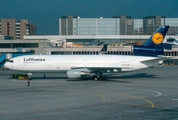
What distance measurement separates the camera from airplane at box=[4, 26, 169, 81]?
49281 millimetres

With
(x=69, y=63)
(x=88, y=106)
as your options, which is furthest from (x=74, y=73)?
(x=88, y=106)

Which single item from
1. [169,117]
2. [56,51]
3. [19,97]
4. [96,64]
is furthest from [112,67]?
[56,51]

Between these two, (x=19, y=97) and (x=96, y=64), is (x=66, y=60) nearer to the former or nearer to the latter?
(x=96, y=64)

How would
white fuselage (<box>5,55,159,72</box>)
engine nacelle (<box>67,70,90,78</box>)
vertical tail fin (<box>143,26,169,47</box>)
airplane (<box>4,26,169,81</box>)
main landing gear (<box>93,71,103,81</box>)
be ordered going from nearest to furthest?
engine nacelle (<box>67,70,90,78</box>), airplane (<box>4,26,169,81</box>), white fuselage (<box>5,55,159,72</box>), main landing gear (<box>93,71,103,81</box>), vertical tail fin (<box>143,26,169,47</box>)

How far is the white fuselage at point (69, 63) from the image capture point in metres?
49.4

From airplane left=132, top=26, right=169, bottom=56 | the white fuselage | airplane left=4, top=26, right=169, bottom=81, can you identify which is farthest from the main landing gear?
airplane left=132, top=26, right=169, bottom=56

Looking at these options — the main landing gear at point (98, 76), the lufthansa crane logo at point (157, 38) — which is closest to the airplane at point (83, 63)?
the main landing gear at point (98, 76)

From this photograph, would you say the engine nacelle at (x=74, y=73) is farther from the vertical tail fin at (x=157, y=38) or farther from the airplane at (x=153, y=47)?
the vertical tail fin at (x=157, y=38)

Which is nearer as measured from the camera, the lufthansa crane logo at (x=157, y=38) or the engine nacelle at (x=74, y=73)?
the engine nacelle at (x=74, y=73)

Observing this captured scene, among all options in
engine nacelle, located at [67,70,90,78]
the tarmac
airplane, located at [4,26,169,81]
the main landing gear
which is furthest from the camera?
the main landing gear

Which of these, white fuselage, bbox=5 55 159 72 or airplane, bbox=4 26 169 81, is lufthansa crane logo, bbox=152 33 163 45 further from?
white fuselage, bbox=5 55 159 72

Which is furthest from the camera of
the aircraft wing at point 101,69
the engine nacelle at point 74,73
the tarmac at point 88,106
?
the aircraft wing at point 101,69

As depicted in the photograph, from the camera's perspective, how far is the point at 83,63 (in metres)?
50.5

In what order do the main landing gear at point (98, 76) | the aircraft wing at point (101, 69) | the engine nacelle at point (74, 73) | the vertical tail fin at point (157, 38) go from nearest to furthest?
the engine nacelle at point (74, 73), the aircraft wing at point (101, 69), the main landing gear at point (98, 76), the vertical tail fin at point (157, 38)
